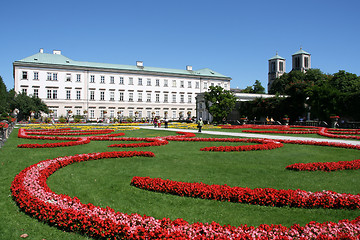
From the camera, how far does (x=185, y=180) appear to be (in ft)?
20.8

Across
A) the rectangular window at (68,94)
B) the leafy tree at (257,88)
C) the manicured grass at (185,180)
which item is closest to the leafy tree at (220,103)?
the manicured grass at (185,180)

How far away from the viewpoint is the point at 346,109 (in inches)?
1148

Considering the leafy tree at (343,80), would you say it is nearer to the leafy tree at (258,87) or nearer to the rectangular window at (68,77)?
the leafy tree at (258,87)

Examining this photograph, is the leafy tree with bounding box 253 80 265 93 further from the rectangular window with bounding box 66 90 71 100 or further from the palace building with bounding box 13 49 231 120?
the rectangular window with bounding box 66 90 71 100

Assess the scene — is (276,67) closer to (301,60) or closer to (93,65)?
(301,60)

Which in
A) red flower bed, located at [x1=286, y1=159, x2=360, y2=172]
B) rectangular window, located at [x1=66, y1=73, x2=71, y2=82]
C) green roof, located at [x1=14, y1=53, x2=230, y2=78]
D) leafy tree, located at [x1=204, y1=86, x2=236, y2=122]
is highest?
green roof, located at [x1=14, y1=53, x2=230, y2=78]

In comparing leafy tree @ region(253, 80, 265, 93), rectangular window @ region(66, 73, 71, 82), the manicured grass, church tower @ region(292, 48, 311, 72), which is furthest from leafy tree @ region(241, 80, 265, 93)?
the manicured grass

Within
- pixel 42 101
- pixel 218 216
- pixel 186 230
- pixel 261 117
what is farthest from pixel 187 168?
pixel 42 101

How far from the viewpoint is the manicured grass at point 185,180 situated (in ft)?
13.9

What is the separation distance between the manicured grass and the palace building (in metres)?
50.1

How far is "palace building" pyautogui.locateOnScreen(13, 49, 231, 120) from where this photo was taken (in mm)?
55562

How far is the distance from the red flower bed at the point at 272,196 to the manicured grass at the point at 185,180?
5.8 inches

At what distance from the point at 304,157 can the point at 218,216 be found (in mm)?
6190

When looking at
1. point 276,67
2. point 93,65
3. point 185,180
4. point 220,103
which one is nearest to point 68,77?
point 93,65
